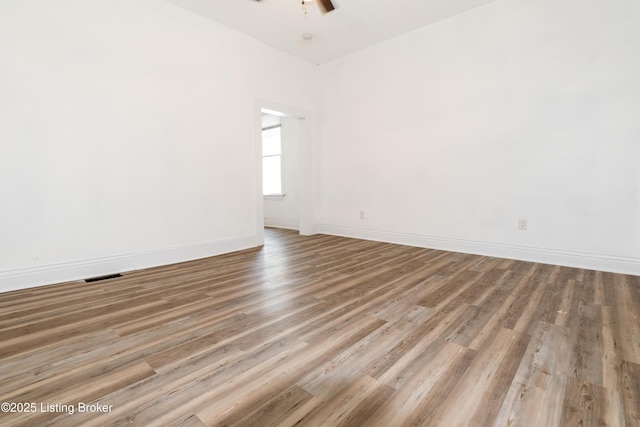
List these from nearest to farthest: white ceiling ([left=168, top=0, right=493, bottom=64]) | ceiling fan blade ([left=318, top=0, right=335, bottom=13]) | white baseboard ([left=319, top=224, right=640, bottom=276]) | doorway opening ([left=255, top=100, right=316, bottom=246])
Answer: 1. white baseboard ([left=319, top=224, right=640, bottom=276])
2. ceiling fan blade ([left=318, top=0, right=335, bottom=13])
3. white ceiling ([left=168, top=0, right=493, bottom=64])
4. doorway opening ([left=255, top=100, right=316, bottom=246])

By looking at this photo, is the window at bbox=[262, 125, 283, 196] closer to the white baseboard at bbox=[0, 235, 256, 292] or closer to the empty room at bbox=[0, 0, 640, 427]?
the empty room at bbox=[0, 0, 640, 427]

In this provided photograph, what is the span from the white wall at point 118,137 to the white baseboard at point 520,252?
2.34 meters

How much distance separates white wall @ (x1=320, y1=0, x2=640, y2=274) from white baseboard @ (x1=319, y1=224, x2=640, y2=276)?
0.01m

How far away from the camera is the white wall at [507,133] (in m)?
3.05

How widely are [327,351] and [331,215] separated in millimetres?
4032

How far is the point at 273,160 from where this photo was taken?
22.6 ft

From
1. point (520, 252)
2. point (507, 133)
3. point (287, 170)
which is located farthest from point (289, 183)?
point (520, 252)

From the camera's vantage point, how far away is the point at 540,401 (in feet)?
4.15

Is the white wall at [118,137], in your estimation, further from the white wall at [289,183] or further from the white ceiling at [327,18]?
the white wall at [289,183]

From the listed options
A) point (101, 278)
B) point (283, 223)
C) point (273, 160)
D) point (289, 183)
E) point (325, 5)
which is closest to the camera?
point (101, 278)

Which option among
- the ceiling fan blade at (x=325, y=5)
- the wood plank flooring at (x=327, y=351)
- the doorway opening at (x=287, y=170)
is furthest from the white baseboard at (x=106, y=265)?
the ceiling fan blade at (x=325, y=5)

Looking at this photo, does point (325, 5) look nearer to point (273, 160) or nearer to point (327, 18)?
point (327, 18)

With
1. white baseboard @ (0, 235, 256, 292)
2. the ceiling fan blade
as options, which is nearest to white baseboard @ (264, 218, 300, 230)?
white baseboard @ (0, 235, 256, 292)

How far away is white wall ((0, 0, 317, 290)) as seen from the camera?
269cm
